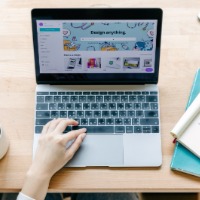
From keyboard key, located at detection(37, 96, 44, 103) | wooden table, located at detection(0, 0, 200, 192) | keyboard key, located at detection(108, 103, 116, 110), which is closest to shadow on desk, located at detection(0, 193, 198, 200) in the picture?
wooden table, located at detection(0, 0, 200, 192)

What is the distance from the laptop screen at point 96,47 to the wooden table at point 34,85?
8 centimetres

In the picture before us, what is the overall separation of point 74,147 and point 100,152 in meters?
0.06

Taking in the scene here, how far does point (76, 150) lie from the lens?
0.93m

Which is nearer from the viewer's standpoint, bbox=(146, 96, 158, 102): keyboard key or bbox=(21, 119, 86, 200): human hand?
bbox=(21, 119, 86, 200): human hand

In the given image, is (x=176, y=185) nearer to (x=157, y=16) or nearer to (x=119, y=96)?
(x=119, y=96)

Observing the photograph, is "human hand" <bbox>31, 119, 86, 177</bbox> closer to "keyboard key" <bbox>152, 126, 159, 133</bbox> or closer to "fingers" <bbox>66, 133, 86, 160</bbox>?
"fingers" <bbox>66, 133, 86, 160</bbox>

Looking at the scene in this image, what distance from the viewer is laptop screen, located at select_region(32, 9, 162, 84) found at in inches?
37.2

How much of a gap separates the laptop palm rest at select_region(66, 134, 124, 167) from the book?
0.13m

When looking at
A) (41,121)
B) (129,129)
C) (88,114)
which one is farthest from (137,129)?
(41,121)

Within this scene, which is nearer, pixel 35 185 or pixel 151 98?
pixel 35 185

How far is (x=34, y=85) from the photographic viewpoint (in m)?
1.05

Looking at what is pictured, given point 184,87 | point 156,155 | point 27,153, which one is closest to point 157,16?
point 184,87

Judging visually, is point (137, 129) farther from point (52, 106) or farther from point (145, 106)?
point (52, 106)

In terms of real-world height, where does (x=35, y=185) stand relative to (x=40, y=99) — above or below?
below
